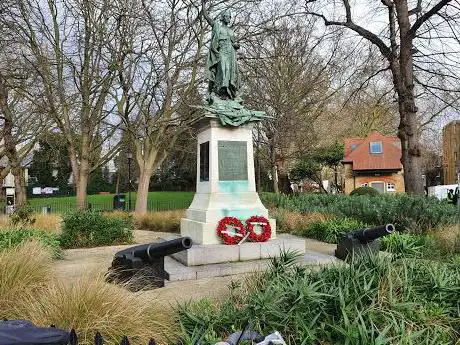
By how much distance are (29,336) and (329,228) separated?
1020 cm

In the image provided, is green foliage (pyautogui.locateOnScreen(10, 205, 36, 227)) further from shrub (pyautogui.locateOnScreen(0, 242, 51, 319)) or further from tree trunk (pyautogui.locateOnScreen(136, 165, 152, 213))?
shrub (pyautogui.locateOnScreen(0, 242, 51, 319))

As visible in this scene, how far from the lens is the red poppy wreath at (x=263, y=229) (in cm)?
893

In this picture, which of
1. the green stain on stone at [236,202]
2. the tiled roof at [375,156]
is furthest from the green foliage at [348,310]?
the tiled roof at [375,156]

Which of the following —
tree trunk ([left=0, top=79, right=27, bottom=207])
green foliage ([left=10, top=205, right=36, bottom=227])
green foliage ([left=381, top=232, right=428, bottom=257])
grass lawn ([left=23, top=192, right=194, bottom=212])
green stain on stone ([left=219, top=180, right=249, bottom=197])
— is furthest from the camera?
grass lawn ([left=23, top=192, right=194, bottom=212])

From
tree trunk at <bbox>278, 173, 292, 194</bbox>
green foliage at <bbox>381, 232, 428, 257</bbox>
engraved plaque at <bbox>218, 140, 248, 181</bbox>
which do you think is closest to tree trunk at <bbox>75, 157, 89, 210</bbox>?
engraved plaque at <bbox>218, 140, 248, 181</bbox>

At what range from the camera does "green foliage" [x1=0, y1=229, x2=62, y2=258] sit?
941 cm

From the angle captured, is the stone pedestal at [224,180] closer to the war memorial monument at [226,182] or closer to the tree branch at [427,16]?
the war memorial monument at [226,182]

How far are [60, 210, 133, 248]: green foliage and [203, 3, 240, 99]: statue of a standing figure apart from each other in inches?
192

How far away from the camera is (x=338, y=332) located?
3662mm

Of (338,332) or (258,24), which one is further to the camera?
(258,24)

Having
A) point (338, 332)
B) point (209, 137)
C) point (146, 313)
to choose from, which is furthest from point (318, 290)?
point (209, 137)

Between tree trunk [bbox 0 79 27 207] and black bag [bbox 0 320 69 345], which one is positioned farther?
tree trunk [bbox 0 79 27 207]

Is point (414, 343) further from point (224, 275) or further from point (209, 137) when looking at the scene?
point (209, 137)

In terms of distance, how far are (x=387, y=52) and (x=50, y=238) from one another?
583 inches
